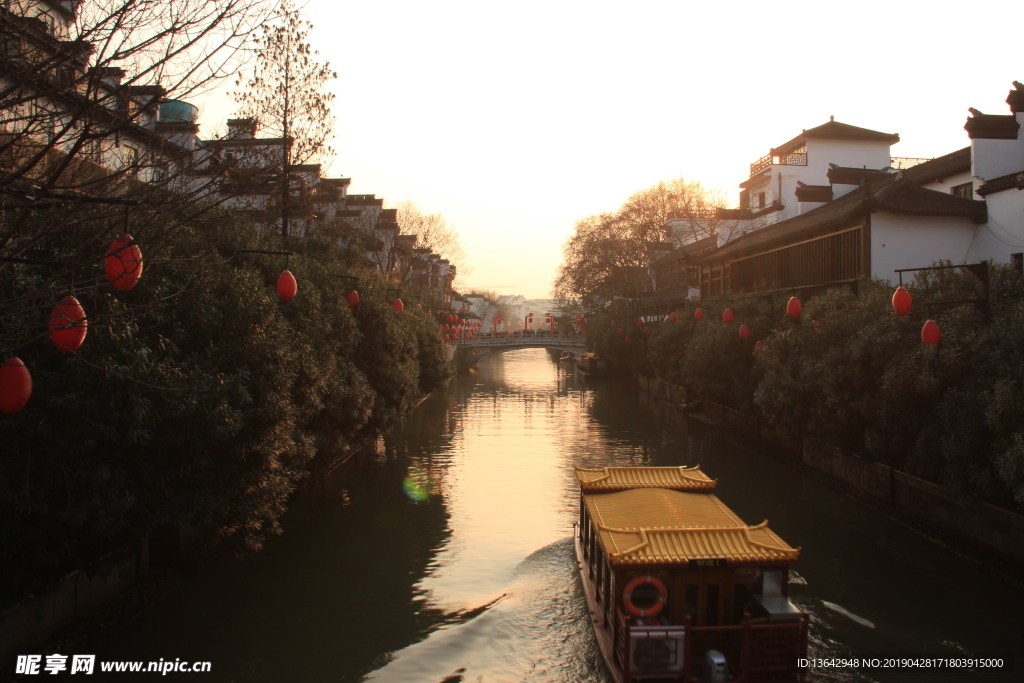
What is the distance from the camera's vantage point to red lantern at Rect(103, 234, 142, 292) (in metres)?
5.17

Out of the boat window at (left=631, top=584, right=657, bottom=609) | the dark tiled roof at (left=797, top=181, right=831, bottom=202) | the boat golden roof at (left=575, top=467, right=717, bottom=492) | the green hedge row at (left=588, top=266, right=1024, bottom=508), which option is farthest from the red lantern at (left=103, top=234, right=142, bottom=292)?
the dark tiled roof at (left=797, top=181, right=831, bottom=202)

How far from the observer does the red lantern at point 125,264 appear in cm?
517

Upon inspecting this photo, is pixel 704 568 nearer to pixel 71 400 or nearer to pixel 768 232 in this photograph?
pixel 71 400

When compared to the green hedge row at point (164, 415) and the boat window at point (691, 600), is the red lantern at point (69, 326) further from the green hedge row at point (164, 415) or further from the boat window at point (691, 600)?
the boat window at point (691, 600)

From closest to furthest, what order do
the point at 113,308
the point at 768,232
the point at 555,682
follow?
the point at 113,308 → the point at 555,682 → the point at 768,232

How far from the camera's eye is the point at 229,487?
30.0ft

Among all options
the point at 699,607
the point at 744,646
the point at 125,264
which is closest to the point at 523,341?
the point at 699,607

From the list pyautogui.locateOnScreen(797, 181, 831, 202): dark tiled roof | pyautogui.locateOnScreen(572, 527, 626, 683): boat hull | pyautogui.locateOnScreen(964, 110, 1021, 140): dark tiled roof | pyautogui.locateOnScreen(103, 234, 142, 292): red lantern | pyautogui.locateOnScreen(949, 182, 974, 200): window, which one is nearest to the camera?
pyautogui.locateOnScreen(103, 234, 142, 292): red lantern

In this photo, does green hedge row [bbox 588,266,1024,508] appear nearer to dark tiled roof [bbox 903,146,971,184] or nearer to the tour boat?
the tour boat

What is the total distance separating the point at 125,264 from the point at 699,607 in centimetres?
602

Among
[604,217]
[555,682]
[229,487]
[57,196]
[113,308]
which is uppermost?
[604,217]

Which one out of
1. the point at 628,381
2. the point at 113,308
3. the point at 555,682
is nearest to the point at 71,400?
the point at 113,308

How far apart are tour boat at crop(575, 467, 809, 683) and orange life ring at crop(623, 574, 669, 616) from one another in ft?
0.03

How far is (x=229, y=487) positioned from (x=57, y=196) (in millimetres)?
4995
